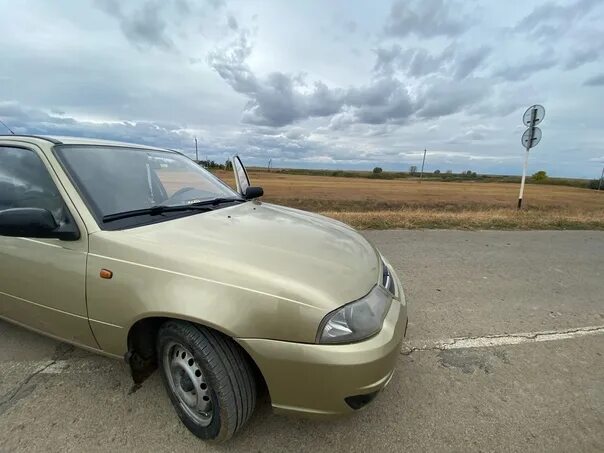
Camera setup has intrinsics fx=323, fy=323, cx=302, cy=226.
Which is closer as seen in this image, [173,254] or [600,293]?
[173,254]

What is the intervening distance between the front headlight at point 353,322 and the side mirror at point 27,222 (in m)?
1.59

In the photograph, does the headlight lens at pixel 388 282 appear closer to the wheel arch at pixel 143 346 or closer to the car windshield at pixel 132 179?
the wheel arch at pixel 143 346

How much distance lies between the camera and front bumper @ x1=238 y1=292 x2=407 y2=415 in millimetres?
1505

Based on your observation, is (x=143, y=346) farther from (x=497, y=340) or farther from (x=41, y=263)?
(x=497, y=340)

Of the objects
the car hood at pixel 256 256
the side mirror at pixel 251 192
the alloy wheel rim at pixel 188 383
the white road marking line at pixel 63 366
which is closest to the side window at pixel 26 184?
the car hood at pixel 256 256

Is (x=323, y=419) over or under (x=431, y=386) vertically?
over

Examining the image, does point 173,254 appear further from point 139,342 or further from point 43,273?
point 43,273

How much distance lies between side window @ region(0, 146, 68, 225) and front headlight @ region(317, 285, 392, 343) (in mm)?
1622

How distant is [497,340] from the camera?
2.83 meters

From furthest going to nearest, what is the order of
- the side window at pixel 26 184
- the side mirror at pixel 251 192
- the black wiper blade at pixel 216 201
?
the side mirror at pixel 251 192 → the black wiper blade at pixel 216 201 → the side window at pixel 26 184

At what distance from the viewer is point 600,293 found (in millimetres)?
3924

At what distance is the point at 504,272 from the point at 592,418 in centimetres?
278

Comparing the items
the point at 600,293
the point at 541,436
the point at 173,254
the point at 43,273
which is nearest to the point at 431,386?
the point at 541,436

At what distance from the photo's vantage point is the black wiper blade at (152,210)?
6.40 feet
